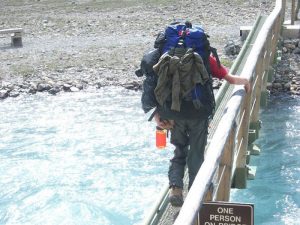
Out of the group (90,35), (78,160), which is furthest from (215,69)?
(90,35)

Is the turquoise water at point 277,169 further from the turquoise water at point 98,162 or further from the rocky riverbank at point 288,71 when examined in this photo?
the rocky riverbank at point 288,71

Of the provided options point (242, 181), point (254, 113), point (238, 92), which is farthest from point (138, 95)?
point (238, 92)

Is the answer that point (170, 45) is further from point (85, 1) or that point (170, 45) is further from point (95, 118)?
point (85, 1)

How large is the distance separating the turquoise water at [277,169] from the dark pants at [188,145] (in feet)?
11.7

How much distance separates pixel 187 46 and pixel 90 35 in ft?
52.0

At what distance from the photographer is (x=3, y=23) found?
22641 mm

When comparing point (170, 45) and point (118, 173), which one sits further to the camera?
point (118, 173)

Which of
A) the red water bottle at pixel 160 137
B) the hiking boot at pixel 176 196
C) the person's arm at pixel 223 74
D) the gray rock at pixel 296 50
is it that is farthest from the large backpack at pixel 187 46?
the gray rock at pixel 296 50

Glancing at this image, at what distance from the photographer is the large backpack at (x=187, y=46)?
164 inches

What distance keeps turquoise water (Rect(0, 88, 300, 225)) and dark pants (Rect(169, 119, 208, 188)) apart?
3553 mm

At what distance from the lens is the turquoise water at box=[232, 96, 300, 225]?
27.1 feet

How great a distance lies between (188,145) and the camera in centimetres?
481

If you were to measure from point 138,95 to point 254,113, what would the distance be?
6480 mm

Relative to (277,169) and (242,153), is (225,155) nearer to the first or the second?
(242,153)
